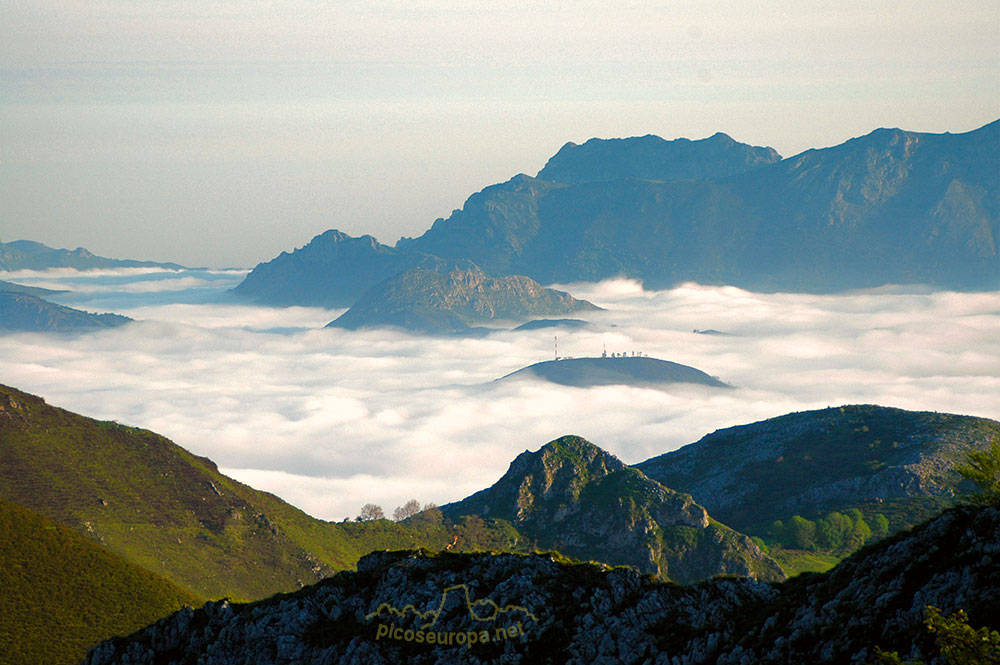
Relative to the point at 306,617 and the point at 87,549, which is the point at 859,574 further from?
the point at 87,549

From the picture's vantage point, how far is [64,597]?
178 m

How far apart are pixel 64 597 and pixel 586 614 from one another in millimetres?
131221

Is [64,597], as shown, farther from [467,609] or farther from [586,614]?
[586,614]

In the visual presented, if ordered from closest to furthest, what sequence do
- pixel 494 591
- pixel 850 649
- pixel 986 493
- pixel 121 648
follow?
1. pixel 850 649
2. pixel 986 493
3. pixel 494 591
4. pixel 121 648

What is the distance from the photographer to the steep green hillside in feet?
533

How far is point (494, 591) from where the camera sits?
96062 mm

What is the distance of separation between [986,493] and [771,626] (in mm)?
24809

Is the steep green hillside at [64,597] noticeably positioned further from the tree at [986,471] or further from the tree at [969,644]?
the tree at [969,644]

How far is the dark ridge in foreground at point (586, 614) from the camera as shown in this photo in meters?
66.8

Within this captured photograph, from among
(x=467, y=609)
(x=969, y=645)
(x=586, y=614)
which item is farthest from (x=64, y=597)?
(x=969, y=645)

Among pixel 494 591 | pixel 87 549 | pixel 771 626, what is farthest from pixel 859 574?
pixel 87 549

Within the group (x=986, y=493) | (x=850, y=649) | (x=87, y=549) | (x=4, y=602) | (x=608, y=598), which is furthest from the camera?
(x=87, y=549)

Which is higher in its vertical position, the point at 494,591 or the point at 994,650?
the point at 994,650

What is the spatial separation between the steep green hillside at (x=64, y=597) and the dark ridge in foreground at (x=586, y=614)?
62.2 m
